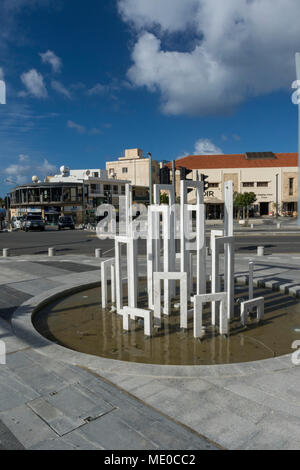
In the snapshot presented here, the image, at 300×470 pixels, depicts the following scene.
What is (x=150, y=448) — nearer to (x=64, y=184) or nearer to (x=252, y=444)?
(x=252, y=444)

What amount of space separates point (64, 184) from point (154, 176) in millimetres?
24865

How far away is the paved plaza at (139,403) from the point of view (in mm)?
3359

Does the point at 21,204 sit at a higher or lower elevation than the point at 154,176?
lower

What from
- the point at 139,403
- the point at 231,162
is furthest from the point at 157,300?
the point at 231,162

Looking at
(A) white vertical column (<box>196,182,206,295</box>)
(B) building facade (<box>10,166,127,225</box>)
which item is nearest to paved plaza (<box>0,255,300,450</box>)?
(A) white vertical column (<box>196,182,206,295</box>)

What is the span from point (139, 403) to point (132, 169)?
6822cm

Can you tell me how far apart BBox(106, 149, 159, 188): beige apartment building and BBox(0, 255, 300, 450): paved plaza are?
212 ft

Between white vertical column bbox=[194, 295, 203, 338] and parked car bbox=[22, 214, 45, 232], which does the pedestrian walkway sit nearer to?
white vertical column bbox=[194, 295, 203, 338]

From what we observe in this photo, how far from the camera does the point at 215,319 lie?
22.2 ft

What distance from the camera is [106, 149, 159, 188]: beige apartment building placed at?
69375 millimetres

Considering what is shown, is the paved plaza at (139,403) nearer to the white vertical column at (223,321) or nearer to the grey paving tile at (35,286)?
the white vertical column at (223,321)

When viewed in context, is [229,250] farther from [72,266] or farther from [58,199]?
[58,199]

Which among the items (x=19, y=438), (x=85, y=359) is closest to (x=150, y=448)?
(x=19, y=438)

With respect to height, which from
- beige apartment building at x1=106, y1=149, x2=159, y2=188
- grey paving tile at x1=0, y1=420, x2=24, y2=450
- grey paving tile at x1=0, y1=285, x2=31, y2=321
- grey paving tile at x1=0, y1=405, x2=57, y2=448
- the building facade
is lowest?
grey paving tile at x1=0, y1=420, x2=24, y2=450
